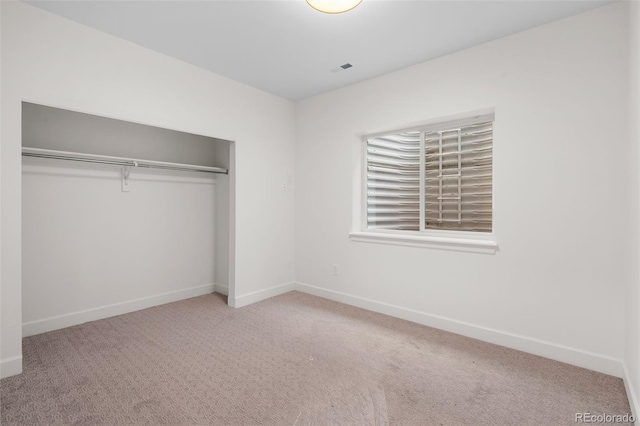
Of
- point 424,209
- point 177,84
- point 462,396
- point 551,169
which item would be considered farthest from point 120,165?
point 551,169

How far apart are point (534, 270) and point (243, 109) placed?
323cm

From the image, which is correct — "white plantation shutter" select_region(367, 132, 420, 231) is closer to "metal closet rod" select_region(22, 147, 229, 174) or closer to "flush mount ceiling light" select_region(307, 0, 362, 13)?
"flush mount ceiling light" select_region(307, 0, 362, 13)

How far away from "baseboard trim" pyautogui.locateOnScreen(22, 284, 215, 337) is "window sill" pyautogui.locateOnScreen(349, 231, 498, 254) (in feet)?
7.01

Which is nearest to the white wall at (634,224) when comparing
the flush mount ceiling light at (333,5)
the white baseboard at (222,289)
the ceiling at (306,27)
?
the ceiling at (306,27)

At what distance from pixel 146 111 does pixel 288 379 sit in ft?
8.27

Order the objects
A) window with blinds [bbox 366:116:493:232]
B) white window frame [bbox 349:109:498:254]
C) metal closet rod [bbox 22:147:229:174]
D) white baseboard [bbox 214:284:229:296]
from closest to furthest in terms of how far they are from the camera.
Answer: metal closet rod [bbox 22:147:229:174]
white window frame [bbox 349:109:498:254]
window with blinds [bbox 366:116:493:232]
white baseboard [bbox 214:284:229:296]

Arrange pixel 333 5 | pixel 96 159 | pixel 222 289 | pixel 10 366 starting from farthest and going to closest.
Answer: pixel 222 289
pixel 96 159
pixel 10 366
pixel 333 5

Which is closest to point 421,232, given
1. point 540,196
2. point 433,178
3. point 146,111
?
point 433,178

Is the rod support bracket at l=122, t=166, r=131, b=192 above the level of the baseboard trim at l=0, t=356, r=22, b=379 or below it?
above

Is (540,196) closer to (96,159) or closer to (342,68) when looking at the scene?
(342,68)

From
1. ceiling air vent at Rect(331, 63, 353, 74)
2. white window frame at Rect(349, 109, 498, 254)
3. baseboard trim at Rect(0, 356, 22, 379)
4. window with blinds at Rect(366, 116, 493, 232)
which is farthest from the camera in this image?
ceiling air vent at Rect(331, 63, 353, 74)

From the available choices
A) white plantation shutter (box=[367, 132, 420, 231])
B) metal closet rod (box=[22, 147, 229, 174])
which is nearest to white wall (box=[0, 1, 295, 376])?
metal closet rod (box=[22, 147, 229, 174])

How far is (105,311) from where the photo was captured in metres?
3.17

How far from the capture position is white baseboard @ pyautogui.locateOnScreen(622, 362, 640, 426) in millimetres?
1638
